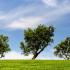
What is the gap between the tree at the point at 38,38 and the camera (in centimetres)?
9194

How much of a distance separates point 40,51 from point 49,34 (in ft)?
20.3

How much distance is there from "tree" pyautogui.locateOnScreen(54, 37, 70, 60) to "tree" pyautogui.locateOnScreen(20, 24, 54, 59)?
14932mm

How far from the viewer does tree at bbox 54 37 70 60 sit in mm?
106975

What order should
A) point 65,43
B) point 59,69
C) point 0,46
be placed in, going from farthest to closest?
point 65,43, point 0,46, point 59,69

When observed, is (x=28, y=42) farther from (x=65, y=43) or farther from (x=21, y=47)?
(x=65, y=43)

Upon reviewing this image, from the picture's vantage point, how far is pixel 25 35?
94.4 meters

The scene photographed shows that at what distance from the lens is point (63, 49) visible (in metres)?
109

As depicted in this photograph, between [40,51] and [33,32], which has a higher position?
[33,32]

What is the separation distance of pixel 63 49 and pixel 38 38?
775 inches

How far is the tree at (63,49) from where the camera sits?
10697 centimetres

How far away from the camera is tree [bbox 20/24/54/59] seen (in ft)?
302

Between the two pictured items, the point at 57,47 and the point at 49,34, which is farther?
the point at 57,47

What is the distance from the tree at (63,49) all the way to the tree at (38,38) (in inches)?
588

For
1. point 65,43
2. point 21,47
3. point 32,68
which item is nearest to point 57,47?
point 65,43
